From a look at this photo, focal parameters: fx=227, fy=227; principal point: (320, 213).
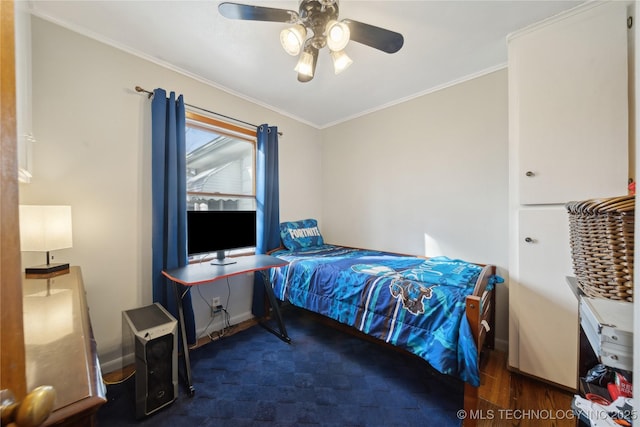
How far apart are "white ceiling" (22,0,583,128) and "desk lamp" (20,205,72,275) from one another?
52.5 inches

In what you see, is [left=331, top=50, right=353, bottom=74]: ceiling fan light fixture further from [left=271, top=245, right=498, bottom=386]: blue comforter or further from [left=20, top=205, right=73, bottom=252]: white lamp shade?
[left=20, top=205, right=73, bottom=252]: white lamp shade

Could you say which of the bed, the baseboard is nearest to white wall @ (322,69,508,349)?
the baseboard

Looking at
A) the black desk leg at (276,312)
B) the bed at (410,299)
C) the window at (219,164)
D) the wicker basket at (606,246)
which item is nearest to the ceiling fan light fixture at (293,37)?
the window at (219,164)

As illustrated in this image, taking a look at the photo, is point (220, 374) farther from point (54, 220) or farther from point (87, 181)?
point (87, 181)

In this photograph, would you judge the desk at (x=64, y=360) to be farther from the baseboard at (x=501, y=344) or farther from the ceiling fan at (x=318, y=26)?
the baseboard at (x=501, y=344)

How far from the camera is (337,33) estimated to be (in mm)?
1262

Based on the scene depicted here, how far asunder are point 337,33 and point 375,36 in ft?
0.84

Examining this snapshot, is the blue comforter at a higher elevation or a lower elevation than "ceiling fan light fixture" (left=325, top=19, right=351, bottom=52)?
lower

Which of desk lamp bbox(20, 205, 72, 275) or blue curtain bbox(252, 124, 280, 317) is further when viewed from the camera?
blue curtain bbox(252, 124, 280, 317)

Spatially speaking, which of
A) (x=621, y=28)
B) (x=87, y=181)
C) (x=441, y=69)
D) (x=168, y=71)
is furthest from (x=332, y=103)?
(x=87, y=181)

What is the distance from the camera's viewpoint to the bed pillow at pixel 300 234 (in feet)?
9.34

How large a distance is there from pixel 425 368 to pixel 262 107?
3105mm

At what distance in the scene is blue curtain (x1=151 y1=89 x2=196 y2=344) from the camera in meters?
1.88

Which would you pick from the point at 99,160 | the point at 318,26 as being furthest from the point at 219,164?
the point at 318,26
